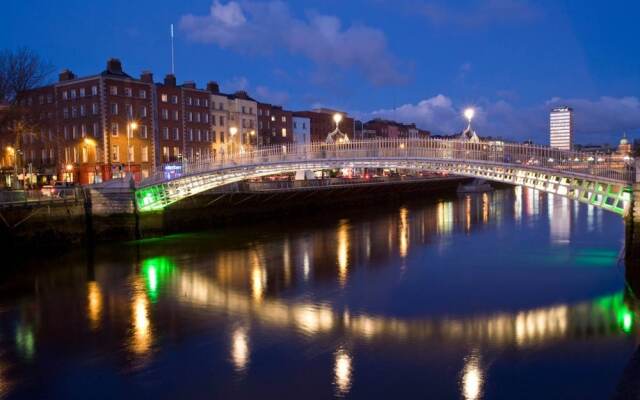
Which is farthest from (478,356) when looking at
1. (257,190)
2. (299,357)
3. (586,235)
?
(257,190)

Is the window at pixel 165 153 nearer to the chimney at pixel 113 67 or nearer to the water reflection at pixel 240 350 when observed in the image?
the chimney at pixel 113 67

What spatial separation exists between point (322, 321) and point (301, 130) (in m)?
59.5

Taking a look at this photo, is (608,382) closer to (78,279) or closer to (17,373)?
(17,373)

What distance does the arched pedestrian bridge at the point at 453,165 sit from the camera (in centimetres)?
1809

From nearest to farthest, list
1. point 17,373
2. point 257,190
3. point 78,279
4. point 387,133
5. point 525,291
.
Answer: point 17,373 → point 525,291 → point 78,279 → point 257,190 → point 387,133

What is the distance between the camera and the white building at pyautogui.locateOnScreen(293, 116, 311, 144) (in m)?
71.1

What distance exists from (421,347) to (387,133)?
3333 inches

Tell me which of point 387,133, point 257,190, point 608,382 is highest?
point 387,133

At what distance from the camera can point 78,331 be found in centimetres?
1386

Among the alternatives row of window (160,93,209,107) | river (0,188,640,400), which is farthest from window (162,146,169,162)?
river (0,188,640,400)

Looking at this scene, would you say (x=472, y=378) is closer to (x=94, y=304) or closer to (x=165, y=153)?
(x=94, y=304)

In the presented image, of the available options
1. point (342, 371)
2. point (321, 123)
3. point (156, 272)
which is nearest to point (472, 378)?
point (342, 371)

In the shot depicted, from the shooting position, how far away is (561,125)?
19262 centimetres

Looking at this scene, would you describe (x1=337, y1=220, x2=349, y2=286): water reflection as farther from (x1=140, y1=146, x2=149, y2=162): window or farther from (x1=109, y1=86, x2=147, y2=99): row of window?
(x1=109, y1=86, x2=147, y2=99): row of window
